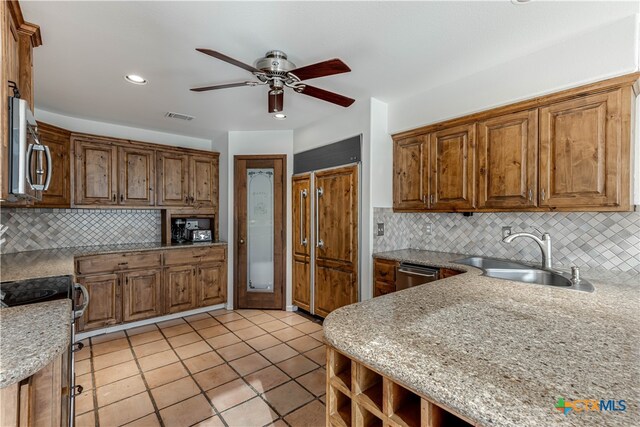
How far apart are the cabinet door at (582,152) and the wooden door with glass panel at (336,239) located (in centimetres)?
167

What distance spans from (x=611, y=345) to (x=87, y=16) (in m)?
2.95

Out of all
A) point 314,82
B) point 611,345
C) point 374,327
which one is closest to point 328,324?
point 374,327

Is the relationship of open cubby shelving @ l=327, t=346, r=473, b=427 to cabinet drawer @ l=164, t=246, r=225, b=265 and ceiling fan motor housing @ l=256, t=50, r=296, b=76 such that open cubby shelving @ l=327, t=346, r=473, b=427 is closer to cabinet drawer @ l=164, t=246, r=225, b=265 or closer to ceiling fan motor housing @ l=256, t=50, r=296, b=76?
ceiling fan motor housing @ l=256, t=50, r=296, b=76

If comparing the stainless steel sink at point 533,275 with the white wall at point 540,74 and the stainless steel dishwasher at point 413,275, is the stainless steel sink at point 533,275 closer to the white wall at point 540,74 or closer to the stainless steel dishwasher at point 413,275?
the stainless steel dishwasher at point 413,275

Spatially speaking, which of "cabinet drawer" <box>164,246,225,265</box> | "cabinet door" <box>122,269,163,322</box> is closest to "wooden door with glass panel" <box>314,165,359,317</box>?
"cabinet drawer" <box>164,246,225,265</box>

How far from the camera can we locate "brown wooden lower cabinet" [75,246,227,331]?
3299mm

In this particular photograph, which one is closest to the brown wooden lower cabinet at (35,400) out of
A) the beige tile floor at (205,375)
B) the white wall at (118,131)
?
the beige tile floor at (205,375)

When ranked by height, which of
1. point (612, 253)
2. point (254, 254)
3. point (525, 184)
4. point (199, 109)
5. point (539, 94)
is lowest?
point (254, 254)

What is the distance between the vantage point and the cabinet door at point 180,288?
377 centimetres

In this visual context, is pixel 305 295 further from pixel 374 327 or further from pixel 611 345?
pixel 611 345

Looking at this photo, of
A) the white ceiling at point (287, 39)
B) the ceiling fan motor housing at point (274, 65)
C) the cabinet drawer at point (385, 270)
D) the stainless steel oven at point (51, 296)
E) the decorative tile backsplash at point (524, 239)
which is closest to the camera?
the stainless steel oven at point (51, 296)

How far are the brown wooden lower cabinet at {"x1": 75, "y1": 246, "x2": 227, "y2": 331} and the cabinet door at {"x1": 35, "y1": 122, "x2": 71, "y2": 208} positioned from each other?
69cm

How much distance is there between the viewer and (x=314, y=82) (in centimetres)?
269

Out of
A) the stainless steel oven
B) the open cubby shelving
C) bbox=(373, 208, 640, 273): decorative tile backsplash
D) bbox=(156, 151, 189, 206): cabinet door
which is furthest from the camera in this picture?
bbox=(156, 151, 189, 206): cabinet door
